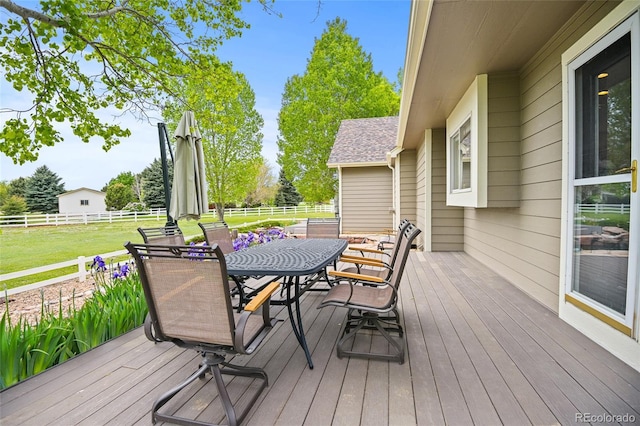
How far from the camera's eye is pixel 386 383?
187 cm

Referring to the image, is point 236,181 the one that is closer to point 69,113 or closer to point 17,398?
point 69,113

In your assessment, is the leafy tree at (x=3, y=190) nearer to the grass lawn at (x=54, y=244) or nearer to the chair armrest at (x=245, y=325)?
the grass lawn at (x=54, y=244)

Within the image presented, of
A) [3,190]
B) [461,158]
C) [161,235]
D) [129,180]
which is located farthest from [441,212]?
[129,180]

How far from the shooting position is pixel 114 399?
1773mm

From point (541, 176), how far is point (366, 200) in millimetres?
7821

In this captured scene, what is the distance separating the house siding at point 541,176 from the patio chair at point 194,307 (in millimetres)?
3051

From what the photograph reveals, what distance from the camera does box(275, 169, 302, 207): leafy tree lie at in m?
33.0

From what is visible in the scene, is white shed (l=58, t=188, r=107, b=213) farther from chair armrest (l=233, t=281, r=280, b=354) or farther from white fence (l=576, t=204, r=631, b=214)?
white fence (l=576, t=204, r=631, b=214)

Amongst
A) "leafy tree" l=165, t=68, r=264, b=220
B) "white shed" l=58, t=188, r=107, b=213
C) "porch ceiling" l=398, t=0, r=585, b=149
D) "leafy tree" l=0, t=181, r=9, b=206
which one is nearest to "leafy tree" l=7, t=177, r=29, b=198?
"white shed" l=58, t=188, r=107, b=213

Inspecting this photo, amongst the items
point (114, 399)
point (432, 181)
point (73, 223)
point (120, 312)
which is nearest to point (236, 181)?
point (73, 223)

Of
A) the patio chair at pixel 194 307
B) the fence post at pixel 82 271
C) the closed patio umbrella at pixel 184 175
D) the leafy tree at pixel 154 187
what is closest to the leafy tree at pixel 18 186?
the leafy tree at pixel 154 187

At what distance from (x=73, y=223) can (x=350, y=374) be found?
1664 cm

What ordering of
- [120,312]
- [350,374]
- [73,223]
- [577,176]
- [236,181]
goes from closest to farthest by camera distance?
[350,374] → [577,176] → [120,312] → [73,223] → [236,181]

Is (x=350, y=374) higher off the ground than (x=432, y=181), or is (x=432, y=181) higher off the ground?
(x=432, y=181)
